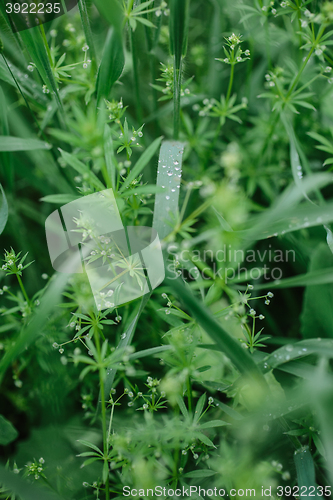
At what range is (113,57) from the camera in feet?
3.07

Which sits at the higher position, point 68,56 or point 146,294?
point 68,56

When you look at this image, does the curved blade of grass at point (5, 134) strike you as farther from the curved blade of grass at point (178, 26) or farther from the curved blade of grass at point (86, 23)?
the curved blade of grass at point (178, 26)

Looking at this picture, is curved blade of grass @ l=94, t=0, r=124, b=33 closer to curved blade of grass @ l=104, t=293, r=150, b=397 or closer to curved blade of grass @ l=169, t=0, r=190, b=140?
curved blade of grass @ l=169, t=0, r=190, b=140

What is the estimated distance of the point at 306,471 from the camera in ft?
3.02

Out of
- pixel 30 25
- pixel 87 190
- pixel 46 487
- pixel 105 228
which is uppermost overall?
pixel 30 25

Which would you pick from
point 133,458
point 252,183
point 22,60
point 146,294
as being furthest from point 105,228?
point 22,60

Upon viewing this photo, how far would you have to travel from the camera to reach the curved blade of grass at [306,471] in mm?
877

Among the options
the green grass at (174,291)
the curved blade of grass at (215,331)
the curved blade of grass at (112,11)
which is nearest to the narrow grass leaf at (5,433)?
the green grass at (174,291)

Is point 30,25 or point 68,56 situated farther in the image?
point 68,56

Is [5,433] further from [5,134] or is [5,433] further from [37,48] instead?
[37,48]

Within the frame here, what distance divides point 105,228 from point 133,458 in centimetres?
58

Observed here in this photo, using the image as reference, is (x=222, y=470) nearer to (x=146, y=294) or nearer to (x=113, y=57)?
(x=146, y=294)

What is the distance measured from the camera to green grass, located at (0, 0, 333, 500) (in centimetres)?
83

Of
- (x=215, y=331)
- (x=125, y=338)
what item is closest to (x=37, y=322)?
(x=125, y=338)
